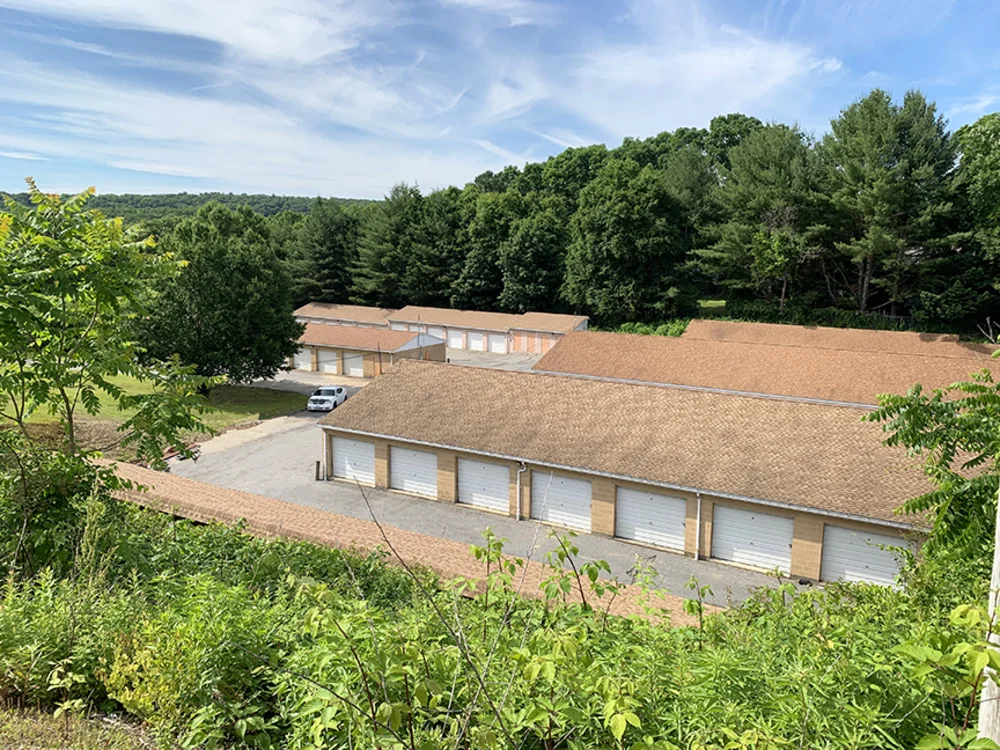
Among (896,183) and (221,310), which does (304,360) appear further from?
(896,183)

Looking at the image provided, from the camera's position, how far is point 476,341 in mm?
56750

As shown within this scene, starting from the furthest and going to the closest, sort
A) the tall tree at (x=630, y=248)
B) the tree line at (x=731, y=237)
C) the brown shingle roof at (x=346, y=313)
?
the brown shingle roof at (x=346, y=313)
the tall tree at (x=630, y=248)
the tree line at (x=731, y=237)

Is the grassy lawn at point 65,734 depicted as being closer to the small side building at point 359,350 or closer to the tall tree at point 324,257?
the small side building at point 359,350

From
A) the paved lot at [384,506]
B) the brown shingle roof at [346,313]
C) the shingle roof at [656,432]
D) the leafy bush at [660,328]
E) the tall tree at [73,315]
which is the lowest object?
the paved lot at [384,506]

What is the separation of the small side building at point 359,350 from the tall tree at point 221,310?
6.09 metres

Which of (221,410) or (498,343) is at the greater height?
(498,343)

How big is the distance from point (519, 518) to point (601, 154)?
293 ft

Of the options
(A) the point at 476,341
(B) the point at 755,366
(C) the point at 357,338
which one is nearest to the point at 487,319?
(A) the point at 476,341

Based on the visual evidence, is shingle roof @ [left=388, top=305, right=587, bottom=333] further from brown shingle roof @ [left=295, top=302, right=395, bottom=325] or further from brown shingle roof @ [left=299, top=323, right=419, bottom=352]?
brown shingle roof @ [left=299, top=323, right=419, bottom=352]

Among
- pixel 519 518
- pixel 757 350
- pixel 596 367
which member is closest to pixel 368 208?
pixel 596 367

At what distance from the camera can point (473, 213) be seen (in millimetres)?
65750

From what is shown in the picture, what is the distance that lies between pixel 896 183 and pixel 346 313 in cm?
4426

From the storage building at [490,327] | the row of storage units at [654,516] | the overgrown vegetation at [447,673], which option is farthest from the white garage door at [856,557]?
the storage building at [490,327]

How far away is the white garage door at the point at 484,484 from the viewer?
21484 mm
